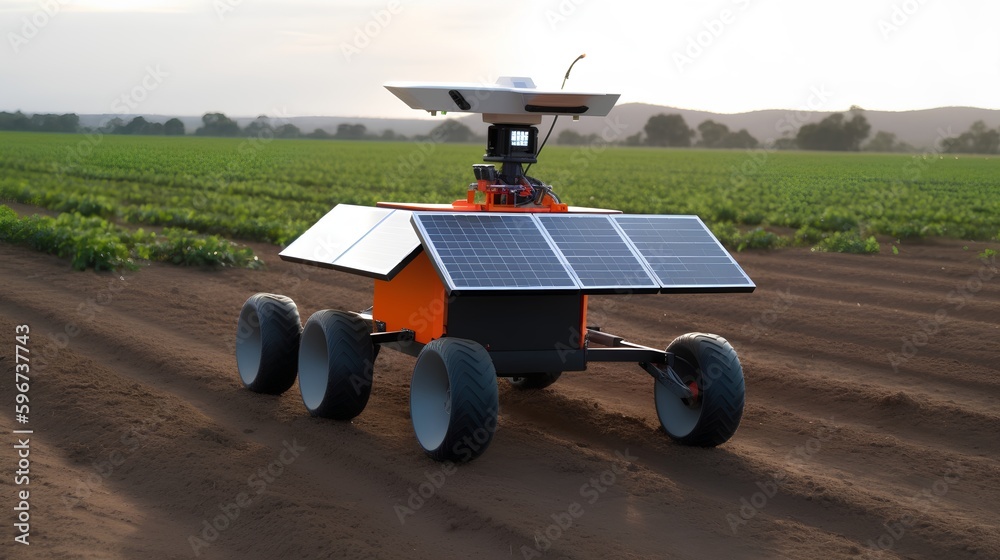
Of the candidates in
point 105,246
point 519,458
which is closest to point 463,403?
A: point 519,458

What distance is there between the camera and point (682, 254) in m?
7.10

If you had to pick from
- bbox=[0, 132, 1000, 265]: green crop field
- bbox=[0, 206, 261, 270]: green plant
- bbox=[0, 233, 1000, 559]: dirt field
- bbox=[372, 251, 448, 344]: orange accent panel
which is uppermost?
bbox=[372, 251, 448, 344]: orange accent panel

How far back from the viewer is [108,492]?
20.0 feet

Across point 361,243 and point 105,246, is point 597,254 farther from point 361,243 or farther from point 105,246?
point 105,246

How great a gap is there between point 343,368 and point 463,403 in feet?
4.66

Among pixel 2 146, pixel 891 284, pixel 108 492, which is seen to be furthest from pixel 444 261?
pixel 2 146

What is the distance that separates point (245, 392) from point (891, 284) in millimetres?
10118

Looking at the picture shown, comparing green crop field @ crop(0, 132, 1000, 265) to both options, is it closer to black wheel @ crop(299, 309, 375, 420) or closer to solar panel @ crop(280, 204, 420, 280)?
solar panel @ crop(280, 204, 420, 280)

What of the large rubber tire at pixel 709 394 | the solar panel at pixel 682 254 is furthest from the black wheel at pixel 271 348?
the large rubber tire at pixel 709 394

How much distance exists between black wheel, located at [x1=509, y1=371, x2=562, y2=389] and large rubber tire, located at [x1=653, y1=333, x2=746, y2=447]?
181 centimetres

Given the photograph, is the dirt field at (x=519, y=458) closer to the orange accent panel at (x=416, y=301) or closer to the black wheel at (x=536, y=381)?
the black wheel at (x=536, y=381)

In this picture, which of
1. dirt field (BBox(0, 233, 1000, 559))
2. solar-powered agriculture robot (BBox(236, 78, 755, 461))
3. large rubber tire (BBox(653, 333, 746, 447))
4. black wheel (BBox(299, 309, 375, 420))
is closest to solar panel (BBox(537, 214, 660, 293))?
solar-powered agriculture robot (BBox(236, 78, 755, 461))

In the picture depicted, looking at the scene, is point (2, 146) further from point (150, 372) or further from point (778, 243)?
point (150, 372)

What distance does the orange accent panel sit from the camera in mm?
7071
